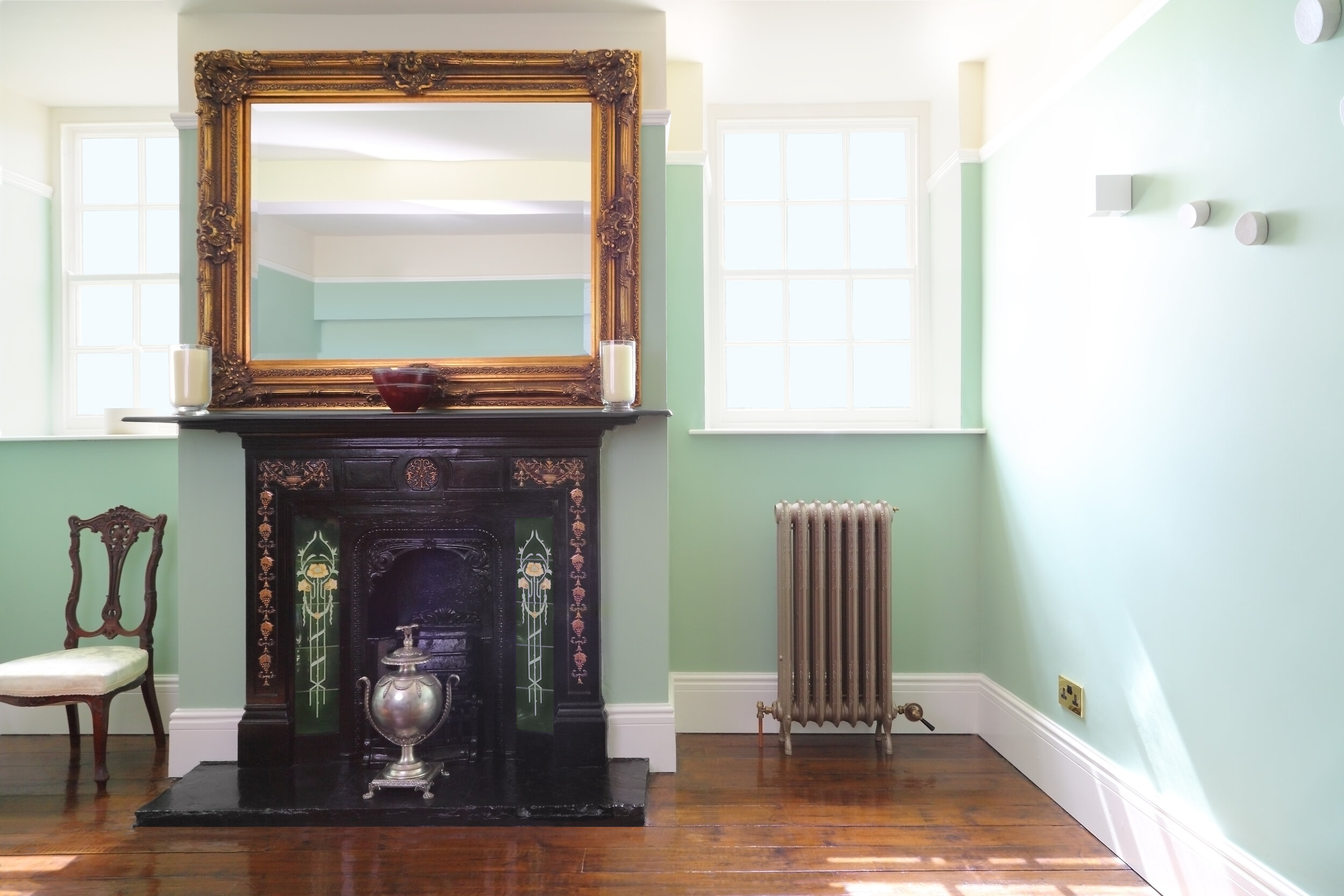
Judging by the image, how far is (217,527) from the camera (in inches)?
125

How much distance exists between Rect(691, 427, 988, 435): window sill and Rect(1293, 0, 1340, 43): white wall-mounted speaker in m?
1.99

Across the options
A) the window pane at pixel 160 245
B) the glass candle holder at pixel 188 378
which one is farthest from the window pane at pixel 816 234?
the window pane at pixel 160 245

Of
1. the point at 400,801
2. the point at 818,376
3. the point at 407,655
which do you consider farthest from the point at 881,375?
the point at 400,801

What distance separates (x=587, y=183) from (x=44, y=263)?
2.56 m

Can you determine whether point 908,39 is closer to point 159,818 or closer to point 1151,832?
point 1151,832

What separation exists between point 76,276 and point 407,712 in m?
2.62

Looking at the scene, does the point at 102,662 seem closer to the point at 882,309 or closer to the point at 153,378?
the point at 153,378

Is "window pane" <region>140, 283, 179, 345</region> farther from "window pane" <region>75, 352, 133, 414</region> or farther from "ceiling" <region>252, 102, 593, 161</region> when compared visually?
"ceiling" <region>252, 102, 593, 161</region>

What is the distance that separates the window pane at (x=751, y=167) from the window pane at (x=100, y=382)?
2.77m

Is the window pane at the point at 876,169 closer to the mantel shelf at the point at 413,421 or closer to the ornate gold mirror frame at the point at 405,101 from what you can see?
the ornate gold mirror frame at the point at 405,101

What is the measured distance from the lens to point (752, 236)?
3945 millimetres

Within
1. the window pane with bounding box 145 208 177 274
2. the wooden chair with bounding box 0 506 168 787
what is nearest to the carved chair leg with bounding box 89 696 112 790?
the wooden chair with bounding box 0 506 168 787

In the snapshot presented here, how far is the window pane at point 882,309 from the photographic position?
3928 mm

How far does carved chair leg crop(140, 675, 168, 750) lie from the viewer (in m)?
3.44
